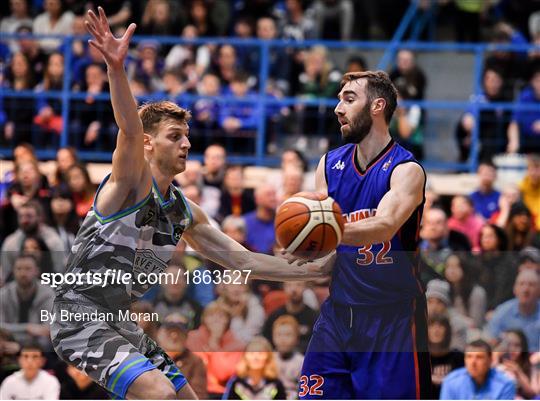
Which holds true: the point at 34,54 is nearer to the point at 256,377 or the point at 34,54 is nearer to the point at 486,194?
the point at 486,194

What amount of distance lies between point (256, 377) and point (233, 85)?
21.0 feet

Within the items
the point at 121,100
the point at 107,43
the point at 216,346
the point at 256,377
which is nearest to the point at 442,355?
the point at 256,377

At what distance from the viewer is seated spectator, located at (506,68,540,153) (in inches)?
570

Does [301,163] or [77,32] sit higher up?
[77,32]

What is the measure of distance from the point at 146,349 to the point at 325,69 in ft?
27.5

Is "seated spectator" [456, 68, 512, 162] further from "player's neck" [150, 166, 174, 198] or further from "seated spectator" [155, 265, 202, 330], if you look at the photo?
"player's neck" [150, 166, 174, 198]

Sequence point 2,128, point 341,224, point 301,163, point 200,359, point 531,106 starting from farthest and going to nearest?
point 2,128 < point 531,106 < point 301,163 < point 200,359 < point 341,224

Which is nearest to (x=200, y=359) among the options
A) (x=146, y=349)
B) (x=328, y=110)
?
(x=146, y=349)

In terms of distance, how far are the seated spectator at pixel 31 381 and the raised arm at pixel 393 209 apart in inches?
134

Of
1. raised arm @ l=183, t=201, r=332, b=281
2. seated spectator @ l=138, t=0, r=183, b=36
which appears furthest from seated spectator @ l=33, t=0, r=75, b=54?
raised arm @ l=183, t=201, r=332, b=281

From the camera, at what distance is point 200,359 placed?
352 inches

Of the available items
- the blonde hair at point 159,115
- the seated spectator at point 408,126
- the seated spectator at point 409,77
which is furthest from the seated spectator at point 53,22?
the blonde hair at point 159,115

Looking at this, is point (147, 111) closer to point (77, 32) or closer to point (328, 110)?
point (328, 110)

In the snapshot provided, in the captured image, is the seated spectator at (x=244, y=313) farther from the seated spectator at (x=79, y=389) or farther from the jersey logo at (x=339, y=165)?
the jersey logo at (x=339, y=165)
